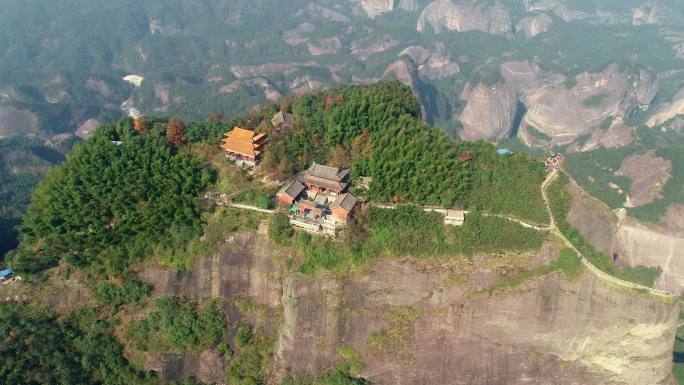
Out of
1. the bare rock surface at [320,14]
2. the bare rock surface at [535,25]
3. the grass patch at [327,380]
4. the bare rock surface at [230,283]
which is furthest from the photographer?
the bare rock surface at [320,14]

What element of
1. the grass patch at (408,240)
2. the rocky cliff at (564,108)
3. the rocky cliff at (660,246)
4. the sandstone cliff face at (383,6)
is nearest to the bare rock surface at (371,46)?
the sandstone cliff face at (383,6)

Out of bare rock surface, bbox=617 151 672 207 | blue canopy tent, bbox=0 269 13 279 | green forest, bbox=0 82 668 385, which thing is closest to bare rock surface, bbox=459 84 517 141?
bare rock surface, bbox=617 151 672 207

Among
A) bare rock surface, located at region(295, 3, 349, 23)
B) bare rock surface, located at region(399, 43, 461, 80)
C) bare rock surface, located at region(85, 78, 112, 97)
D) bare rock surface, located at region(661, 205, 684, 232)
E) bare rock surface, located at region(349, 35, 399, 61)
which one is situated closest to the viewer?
bare rock surface, located at region(661, 205, 684, 232)

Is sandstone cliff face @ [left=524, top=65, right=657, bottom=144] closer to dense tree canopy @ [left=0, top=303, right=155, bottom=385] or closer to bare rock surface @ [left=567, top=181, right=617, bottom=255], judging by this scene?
bare rock surface @ [left=567, top=181, right=617, bottom=255]

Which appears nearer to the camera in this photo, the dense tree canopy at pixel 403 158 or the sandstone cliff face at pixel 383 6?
the dense tree canopy at pixel 403 158

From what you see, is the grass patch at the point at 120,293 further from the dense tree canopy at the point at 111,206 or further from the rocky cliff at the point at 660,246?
the rocky cliff at the point at 660,246

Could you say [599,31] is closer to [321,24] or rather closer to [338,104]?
[321,24]
